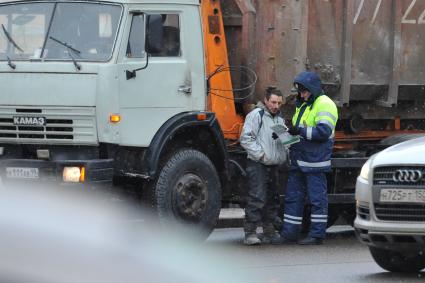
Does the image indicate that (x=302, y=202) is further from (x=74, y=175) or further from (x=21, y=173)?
(x=21, y=173)

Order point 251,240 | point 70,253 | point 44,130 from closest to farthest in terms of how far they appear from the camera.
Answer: point 70,253 → point 44,130 → point 251,240

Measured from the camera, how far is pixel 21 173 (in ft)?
36.3

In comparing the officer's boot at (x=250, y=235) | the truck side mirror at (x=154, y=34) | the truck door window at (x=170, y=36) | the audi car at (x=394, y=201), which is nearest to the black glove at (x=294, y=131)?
the officer's boot at (x=250, y=235)

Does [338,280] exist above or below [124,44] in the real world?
below

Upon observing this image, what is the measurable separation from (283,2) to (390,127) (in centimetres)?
234

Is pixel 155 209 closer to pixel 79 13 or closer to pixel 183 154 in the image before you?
pixel 183 154

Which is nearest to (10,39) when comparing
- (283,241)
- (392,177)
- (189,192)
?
(189,192)

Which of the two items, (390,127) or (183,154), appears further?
(390,127)

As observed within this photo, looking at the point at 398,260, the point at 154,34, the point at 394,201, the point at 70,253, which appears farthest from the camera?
the point at 154,34

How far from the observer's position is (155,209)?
11.4 meters

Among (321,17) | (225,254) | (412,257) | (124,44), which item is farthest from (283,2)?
(412,257)

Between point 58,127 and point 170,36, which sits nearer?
point 58,127

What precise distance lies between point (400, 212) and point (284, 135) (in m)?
2.95

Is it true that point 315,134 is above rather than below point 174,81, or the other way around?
below
